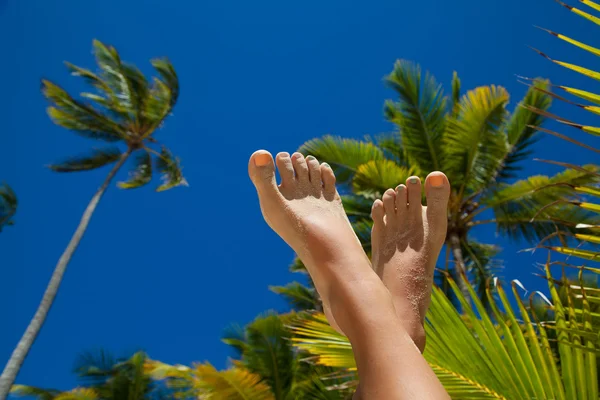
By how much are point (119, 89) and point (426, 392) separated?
11955 mm

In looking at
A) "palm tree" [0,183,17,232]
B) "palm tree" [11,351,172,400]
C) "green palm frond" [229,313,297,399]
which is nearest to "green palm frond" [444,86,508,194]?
"green palm frond" [229,313,297,399]

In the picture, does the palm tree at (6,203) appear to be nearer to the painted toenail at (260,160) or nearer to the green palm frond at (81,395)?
the green palm frond at (81,395)

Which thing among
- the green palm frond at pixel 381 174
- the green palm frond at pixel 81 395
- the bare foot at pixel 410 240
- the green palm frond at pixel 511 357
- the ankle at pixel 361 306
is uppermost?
the green palm frond at pixel 381 174

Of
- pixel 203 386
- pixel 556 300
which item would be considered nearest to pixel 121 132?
pixel 203 386

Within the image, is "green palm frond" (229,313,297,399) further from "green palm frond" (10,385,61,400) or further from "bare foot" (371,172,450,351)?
"bare foot" (371,172,450,351)

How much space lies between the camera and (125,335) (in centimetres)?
2427

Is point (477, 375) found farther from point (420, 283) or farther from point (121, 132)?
point (121, 132)

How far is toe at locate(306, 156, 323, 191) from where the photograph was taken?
243cm

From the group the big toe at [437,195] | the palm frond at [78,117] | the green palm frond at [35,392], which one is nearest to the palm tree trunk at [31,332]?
the green palm frond at [35,392]

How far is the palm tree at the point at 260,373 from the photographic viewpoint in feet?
21.6

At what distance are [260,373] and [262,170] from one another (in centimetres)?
602

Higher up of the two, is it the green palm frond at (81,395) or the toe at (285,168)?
the green palm frond at (81,395)

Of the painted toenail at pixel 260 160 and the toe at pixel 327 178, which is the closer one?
the painted toenail at pixel 260 160

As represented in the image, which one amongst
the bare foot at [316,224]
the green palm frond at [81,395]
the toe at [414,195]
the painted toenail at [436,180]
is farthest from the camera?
the green palm frond at [81,395]
